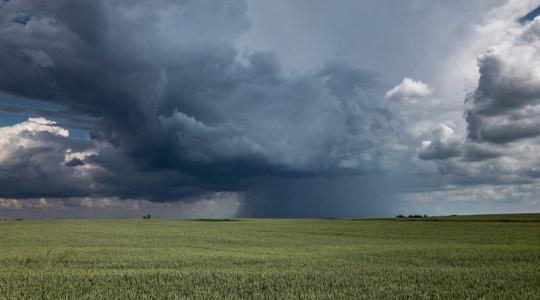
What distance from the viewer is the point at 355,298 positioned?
44.2ft

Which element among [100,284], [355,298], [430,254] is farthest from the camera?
[430,254]

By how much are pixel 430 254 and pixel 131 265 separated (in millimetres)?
19068

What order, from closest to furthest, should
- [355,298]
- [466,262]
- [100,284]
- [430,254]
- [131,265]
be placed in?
[355,298] → [100,284] → [131,265] → [466,262] → [430,254]

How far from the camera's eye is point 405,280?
17.2 m

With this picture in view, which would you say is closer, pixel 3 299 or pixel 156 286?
pixel 3 299

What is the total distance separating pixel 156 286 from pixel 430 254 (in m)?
19.7

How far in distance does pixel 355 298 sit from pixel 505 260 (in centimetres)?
1621

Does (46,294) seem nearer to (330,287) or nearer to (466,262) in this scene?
(330,287)

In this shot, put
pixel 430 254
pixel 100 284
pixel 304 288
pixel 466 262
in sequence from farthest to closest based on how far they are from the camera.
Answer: pixel 430 254 < pixel 466 262 < pixel 100 284 < pixel 304 288

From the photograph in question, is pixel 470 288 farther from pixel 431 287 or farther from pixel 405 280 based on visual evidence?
pixel 405 280

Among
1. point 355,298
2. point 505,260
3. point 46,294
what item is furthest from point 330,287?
point 505,260

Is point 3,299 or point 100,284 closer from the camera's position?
point 3,299

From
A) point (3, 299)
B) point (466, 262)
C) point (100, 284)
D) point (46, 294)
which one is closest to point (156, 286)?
point (100, 284)

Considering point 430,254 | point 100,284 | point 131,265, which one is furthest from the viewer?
point 430,254
